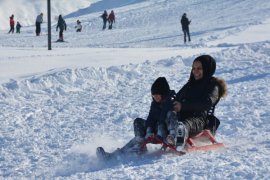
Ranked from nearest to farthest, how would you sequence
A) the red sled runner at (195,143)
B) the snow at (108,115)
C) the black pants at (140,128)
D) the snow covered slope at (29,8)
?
the snow at (108,115) → the red sled runner at (195,143) → the black pants at (140,128) → the snow covered slope at (29,8)

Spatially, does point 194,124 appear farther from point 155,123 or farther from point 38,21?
point 38,21

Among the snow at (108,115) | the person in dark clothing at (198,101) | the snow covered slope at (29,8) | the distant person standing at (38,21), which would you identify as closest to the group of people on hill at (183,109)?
the person in dark clothing at (198,101)

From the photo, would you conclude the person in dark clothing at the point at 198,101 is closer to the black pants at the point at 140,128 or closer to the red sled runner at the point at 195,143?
the red sled runner at the point at 195,143

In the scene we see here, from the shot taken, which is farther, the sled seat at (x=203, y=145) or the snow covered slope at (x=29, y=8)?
the snow covered slope at (x=29, y=8)

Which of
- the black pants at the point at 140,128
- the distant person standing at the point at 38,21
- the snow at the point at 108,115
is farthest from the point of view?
the distant person standing at the point at 38,21

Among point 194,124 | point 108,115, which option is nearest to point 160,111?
point 194,124

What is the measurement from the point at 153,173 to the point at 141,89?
597 cm

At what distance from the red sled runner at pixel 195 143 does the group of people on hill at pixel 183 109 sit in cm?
5

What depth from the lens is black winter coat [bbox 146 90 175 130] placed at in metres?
5.54

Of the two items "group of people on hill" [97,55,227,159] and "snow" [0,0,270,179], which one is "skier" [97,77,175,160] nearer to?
"group of people on hill" [97,55,227,159]

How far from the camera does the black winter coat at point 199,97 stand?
221 inches

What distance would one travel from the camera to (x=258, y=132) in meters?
6.69

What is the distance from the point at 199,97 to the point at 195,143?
0.49 metres

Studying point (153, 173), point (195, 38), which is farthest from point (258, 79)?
point (195, 38)
